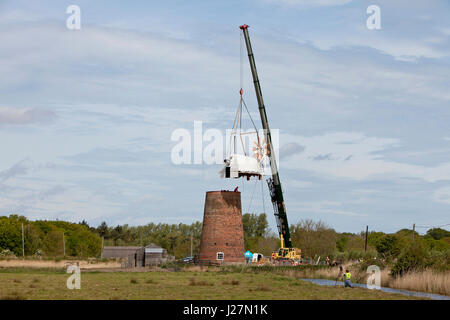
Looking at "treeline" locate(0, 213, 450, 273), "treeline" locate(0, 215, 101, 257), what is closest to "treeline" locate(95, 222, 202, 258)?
"treeline" locate(0, 213, 450, 273)

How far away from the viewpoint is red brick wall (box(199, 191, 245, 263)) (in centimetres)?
6469

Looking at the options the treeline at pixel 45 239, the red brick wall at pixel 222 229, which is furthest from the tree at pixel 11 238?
the red brick wall at pixel 222 229

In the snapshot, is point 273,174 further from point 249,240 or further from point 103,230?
point 103,230

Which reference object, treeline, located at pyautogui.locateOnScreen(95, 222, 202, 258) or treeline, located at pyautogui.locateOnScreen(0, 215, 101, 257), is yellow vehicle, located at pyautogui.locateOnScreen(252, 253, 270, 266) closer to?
treeline, located at pyautogui.locateOnScreen(0, 215, 101, 257)

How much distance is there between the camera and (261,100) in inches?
2739

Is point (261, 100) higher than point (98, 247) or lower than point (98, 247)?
higher

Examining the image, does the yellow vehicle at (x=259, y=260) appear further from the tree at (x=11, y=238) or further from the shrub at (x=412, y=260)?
the tree at (x=11, y=238)

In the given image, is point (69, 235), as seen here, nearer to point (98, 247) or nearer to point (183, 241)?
point (98, 247)

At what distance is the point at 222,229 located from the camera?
6481cm

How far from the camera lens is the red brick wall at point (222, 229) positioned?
2547 inches

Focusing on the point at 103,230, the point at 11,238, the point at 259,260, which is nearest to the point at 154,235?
the point at 103,230
